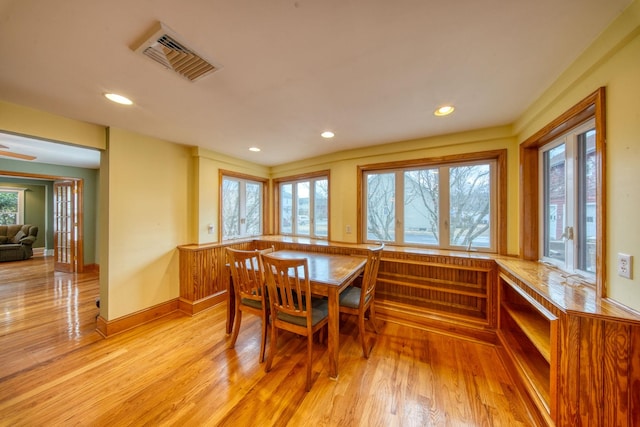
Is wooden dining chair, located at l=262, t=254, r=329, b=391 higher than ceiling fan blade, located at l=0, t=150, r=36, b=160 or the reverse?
the reverse

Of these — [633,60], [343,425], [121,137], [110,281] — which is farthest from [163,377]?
[633,60]

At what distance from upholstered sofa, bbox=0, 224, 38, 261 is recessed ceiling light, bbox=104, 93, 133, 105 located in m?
7.62

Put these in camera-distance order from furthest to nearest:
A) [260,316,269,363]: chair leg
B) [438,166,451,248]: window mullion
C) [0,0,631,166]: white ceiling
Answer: [438,166,451,248]: window mullion < [260,316,269,363]: chair leg < [0,0,631,166]: white ceiling

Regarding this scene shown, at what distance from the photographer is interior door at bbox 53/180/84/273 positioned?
187 inches

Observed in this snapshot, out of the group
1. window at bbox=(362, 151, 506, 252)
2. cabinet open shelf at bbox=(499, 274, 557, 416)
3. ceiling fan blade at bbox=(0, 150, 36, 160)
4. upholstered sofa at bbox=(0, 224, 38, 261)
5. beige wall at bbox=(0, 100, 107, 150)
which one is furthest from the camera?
upholstered sofa at bbox=(0, 224, 38, 261)

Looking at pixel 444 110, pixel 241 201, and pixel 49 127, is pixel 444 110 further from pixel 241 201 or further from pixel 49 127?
pixel 49 127

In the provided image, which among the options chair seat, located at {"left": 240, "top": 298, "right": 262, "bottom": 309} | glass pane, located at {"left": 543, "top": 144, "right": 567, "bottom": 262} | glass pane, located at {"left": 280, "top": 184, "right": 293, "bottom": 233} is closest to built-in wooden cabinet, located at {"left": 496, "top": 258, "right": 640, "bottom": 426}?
glass pane, located at {"left": 543, "top": 144, "right": 567, "bottom": 262}

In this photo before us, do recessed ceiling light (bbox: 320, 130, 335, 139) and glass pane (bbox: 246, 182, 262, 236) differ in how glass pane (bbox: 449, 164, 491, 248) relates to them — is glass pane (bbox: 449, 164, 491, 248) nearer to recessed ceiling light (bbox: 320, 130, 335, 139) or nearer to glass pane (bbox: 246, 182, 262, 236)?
recessed ceiling light (bbox: 320, 130, 335, 139)

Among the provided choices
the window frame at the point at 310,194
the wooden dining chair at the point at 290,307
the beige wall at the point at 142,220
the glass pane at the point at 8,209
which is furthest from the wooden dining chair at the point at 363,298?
the glass pane at the point at 8,209

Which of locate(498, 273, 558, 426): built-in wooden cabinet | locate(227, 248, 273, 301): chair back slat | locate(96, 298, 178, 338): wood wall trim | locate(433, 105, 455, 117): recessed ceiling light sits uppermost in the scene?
locate(433, 105, 455, 117): recessed ceiling light

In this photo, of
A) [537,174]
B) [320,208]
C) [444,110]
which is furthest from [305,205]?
[537,174]

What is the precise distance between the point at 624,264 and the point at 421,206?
1.85 meters

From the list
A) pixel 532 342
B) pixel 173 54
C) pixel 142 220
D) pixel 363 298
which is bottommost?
pixel 532 342

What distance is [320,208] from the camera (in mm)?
3850
